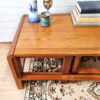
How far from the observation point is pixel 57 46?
2.93ft

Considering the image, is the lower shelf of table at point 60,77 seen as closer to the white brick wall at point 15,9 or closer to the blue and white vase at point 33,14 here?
the blue and white vase at point 33,14

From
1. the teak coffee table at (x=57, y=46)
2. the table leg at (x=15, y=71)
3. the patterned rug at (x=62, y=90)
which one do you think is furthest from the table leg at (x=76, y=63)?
the table leg at (x=15, y=71)

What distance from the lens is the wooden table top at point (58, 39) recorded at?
2.79ft

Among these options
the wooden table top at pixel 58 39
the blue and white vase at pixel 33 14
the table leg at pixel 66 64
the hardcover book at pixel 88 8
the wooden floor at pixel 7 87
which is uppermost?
the hardcover book at pixel 88 8

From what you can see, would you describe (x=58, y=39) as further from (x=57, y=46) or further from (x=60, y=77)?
(x=60, y=77)

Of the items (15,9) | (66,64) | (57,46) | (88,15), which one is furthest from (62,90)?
(15,9)

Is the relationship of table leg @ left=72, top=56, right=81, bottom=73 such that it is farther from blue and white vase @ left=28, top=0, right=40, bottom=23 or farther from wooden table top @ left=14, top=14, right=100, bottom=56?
blue and white vase @ left=28, top=0, right=40, bottom=23

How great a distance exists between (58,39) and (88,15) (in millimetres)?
332

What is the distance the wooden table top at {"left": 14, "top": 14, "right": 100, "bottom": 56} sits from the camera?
2.79 ft

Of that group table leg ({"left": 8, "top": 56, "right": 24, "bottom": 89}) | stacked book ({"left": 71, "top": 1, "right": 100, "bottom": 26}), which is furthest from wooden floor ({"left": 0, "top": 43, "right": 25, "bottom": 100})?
stacked book ({"left": 71, "top": 1, "right": 100, "bottom": 26})

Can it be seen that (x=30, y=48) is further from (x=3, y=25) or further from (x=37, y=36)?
(x=3, y=25)

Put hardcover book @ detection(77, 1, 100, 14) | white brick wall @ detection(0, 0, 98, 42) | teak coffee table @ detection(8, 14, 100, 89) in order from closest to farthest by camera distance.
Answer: teak coffee table @ detection(8, 14, 100, 89) < hardcover book @ detection(77, 1, 100, 14) < white brick wall @ detection(0, 0, 98, 42)

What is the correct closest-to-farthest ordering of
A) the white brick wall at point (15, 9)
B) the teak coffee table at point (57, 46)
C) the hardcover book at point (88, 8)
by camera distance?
the teak coffee table at point (57, 46)
the hardcover book at point (88, 8)
the white brick wall at point (15, 9)

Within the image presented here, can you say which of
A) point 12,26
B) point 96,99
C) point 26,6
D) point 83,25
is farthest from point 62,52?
point 12,26
